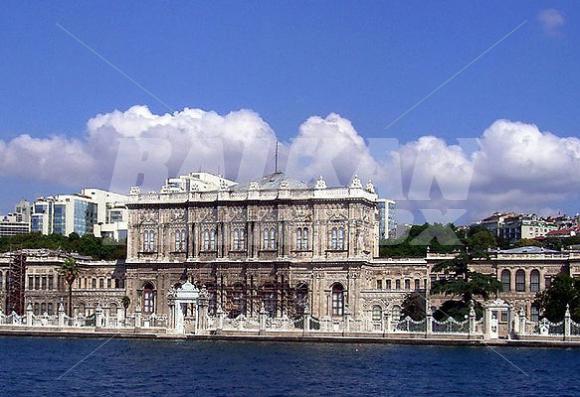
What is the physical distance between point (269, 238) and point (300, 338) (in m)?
17.5

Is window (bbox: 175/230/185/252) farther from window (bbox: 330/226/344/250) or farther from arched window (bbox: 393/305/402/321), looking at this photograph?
arched window (bbox: 393/305/402/321)

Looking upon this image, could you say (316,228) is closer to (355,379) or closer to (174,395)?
(355,379)

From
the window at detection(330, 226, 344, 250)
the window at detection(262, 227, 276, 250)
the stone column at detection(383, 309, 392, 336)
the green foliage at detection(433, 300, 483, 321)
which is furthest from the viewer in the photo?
the window at detection(262, 227, 276, 250)

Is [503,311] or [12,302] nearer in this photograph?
[503,311]

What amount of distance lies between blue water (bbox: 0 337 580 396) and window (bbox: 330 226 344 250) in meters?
18.1

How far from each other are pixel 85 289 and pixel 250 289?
43.3 feet

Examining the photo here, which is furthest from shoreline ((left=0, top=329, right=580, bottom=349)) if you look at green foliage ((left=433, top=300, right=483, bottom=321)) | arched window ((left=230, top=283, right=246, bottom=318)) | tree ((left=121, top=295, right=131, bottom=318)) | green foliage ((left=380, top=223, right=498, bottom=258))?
green foliage ((left=380, top=223, right=498, bottom=258))

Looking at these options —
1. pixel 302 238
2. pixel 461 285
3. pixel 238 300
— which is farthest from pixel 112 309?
pixel 461 285

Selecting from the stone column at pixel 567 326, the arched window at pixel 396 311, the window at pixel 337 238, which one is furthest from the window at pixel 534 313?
the stone column at pixel 567 326

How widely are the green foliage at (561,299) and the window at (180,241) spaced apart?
83.7 feet

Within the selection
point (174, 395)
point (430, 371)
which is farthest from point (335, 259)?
point (174, 395)

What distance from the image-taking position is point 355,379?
1708 inches

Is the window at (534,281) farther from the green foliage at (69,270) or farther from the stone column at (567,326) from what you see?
the green foliage at (69,270)

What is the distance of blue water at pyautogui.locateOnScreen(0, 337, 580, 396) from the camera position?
40.2m
